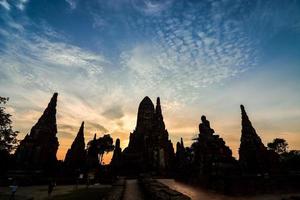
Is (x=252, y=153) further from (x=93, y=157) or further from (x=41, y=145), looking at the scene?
(x=93, y=157)

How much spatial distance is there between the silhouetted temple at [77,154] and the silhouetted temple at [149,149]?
15385 millimetres

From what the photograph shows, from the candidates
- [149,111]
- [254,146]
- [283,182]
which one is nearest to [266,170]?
[254,146]

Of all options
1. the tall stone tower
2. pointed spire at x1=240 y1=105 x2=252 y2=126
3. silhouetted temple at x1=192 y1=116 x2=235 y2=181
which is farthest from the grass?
pointed spire at x1=240 y1=105 x2=252 y2=126

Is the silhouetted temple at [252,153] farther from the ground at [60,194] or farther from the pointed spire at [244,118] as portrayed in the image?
the ground at [60,194]

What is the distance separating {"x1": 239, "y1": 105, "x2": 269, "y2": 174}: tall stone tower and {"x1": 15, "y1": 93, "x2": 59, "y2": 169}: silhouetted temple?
36.8 metres

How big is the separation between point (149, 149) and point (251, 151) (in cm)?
2069

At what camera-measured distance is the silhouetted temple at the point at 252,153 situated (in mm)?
27547

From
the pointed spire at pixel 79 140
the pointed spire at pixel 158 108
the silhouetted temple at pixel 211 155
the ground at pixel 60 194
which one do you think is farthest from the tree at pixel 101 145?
the silhouetted temple at pixel 211 155

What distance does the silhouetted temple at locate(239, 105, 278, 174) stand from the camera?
27547mm

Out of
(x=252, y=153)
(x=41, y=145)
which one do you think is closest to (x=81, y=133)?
(x=41, y=145)

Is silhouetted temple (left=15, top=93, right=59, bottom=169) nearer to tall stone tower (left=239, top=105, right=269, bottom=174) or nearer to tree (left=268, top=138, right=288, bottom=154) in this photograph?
tall stone tower (left=239, top=105, right=269, bottom=174)

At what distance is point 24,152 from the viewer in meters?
33.8

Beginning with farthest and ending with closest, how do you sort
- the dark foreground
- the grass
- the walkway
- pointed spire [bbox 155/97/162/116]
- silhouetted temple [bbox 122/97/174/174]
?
pointed spire [bbox 155/97/162/116], silhouetted temple [bbox 122/97/174/174], the grass, the walkway, the dark foreground

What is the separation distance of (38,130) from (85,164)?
21108 millimetres
